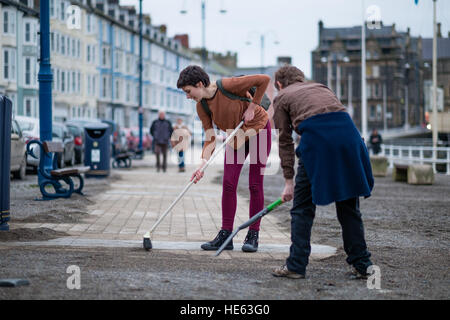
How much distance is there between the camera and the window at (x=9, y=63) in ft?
153

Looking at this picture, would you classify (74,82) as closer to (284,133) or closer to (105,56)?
(105,56)

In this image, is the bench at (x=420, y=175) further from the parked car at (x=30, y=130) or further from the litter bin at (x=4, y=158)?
the litter bin at (x=4, y=158)

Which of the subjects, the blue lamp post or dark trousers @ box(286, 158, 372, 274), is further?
the blue lamp post

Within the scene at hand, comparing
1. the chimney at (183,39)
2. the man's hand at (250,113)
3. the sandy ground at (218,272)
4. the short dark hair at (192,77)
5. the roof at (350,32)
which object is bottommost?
the sandy ground at (218,272)

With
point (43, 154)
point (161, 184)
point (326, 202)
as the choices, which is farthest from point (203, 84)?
point (161, 184)

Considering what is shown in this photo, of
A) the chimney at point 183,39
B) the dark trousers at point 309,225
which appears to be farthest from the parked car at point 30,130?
the chimney at point 183,39

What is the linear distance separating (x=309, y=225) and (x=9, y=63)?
44429 millimetres

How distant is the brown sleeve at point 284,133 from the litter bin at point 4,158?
11.3ft

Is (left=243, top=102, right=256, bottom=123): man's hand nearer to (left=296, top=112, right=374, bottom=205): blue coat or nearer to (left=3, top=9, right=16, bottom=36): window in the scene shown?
(left=296, top=112, right=374, bottom=205): blue coat

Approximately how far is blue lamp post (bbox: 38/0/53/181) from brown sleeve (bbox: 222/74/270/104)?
280 inches

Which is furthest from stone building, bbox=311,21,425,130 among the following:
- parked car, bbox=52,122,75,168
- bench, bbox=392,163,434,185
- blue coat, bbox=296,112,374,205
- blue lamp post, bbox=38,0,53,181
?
blue coat, bbox=296,112,374,205

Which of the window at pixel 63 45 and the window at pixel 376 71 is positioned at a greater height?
the window at pixel 376 71

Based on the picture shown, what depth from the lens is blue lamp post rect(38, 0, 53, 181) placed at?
43.2 ft

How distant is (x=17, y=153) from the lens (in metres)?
18.1
